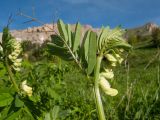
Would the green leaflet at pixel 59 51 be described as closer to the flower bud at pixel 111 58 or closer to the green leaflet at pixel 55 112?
the flower bud at pixel 111 58

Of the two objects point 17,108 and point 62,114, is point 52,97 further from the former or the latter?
point 62,114

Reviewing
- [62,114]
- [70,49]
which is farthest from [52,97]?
[70,49]

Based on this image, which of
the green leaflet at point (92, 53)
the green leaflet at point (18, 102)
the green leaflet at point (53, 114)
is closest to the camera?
the green leaflet at point (92, 53)

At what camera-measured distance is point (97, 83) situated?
1056 millimetres

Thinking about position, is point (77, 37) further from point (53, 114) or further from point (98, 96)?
point (53, 114)

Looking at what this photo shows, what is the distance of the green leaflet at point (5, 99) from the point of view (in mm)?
1737

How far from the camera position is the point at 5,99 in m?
1.76

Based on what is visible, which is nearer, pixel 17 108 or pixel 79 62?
pixel 79 62

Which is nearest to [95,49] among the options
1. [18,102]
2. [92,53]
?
[92,53]

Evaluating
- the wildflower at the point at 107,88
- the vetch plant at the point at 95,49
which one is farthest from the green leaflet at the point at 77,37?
the wildflower at the point at 107,88

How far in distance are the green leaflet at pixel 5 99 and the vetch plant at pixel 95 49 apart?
2.27ft

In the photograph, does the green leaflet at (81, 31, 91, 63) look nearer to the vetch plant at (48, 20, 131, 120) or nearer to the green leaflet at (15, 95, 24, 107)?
the vetch plant at (48, 20, 131, 120)

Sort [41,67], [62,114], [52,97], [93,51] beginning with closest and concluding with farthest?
[93,51] < [62,114] < [52,97] < [41,67]

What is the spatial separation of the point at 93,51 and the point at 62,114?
0.57 metres
